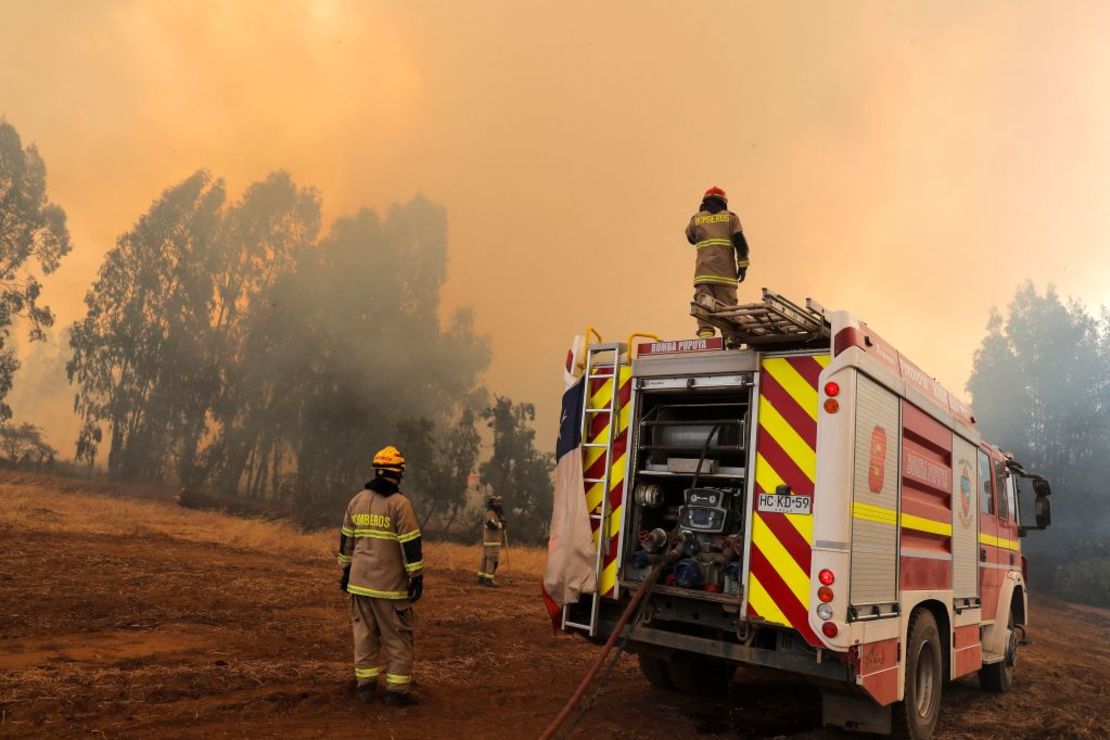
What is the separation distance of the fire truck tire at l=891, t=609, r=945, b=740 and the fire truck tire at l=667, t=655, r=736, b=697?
1.51 meters

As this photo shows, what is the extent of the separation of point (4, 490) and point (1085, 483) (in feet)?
126

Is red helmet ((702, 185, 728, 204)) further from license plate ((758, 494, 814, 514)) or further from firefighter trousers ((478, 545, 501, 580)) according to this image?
firefighter trousers ((478, 545, 501, 580))

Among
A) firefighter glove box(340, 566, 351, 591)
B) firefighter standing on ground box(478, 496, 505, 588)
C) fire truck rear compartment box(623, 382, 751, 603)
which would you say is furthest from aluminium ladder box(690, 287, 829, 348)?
firefighter standing on ground box(478, 496, 505, 588)

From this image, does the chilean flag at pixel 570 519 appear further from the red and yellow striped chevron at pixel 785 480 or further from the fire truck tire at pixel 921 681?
the fire truck tire at pixel 921 681

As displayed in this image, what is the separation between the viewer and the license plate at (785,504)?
14.5ft

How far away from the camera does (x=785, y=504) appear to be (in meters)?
4.53

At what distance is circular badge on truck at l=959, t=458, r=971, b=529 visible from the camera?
6293 millimetres

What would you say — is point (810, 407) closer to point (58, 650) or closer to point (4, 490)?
point (58, 650)

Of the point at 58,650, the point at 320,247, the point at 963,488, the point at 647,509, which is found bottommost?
the point at 58,650

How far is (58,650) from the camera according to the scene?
609cm

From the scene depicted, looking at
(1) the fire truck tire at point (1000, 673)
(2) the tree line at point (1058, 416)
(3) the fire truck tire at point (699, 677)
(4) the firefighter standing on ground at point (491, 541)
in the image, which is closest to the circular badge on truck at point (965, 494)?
(1) the fire truck tire at point (1000, 673)

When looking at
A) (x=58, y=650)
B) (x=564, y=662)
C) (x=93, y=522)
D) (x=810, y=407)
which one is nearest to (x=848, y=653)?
(x=810, y=407)

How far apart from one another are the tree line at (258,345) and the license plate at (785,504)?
29913 millimetres

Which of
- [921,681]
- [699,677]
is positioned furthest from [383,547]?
[921,681]
